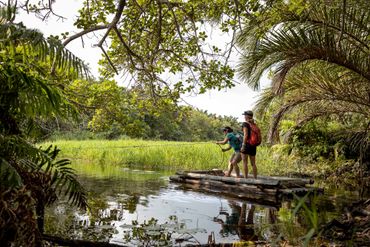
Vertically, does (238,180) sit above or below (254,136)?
below

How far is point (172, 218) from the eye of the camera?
786 centimetres

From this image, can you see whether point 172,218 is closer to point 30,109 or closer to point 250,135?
point 250,135

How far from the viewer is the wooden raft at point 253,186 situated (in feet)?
34.8

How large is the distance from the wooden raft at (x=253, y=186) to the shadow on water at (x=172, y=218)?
39cm

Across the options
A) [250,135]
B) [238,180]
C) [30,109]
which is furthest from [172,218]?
[30,109]

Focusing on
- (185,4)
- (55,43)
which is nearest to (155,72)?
(185,4)

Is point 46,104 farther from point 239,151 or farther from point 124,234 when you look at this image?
point 239,151

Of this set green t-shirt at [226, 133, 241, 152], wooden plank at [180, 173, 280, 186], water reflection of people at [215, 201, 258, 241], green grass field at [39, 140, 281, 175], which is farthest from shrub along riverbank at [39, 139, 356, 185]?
water reflection of people at [215, 201, 258, 241]

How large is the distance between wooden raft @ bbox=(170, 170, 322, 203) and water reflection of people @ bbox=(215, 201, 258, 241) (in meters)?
1.16

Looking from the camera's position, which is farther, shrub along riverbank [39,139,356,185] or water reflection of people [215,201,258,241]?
shrub along riverbank [39,139,356,185]

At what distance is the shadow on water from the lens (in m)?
6.35

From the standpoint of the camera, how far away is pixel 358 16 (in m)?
8.20

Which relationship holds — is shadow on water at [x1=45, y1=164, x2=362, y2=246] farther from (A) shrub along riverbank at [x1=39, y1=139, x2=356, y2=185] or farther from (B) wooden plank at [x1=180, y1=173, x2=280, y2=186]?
(A) shrub along riverbank at [x1=39, y1=139, x2=356, y2=185]

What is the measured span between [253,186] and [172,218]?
12.7 ft
